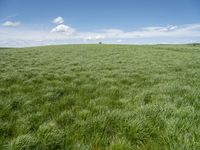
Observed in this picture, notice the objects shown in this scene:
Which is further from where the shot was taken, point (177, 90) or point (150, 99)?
point (177, 90)

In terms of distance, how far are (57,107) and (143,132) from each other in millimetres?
2340

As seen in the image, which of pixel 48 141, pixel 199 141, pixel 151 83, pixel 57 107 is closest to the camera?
pixel 199 141

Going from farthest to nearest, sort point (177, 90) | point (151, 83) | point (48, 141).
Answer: point (151, 83)
point (177, 90)
point (48, 141)

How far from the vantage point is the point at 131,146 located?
302 centimetres

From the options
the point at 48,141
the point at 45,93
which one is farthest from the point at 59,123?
the point at 45,93

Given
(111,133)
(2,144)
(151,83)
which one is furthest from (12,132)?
(151,83)

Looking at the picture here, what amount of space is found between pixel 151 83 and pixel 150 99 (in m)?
2.53

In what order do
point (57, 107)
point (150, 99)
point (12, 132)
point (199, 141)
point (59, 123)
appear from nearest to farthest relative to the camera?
point (199, 141) → point (12, 132) → point (59, 123) → point (57, 107) → point (150, 99)

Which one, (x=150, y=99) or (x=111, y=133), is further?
(x=150, y=99)

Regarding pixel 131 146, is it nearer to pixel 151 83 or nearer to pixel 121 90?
pixel 121 90

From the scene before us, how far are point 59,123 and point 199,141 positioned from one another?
2599mm

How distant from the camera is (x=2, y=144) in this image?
2.93m

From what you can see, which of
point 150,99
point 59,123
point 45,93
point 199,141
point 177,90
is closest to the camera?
point 199,141

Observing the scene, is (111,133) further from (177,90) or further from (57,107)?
(177,90)
